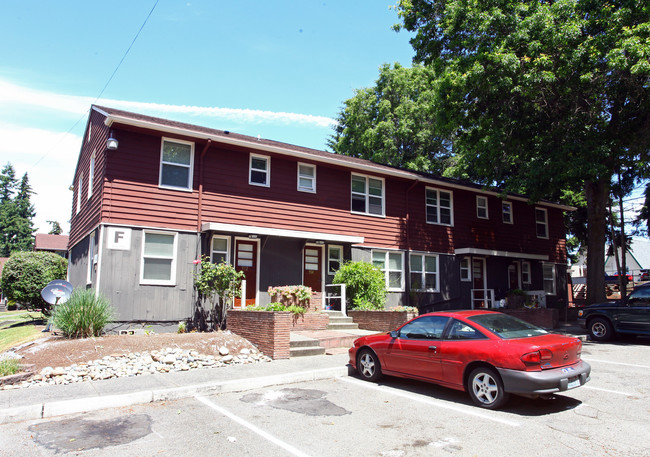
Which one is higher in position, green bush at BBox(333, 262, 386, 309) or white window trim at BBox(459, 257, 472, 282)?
white window trim at BBox(459, 257, 472, 282)

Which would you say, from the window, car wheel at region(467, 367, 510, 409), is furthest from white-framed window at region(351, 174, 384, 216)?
car wheel at region(467, 367, 510, 409)

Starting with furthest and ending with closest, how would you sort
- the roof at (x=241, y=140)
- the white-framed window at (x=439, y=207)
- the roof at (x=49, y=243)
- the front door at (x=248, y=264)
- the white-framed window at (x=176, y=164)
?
1. the roof at (x=49, y=243)
2. the white-framed window at (x=439, y=207)
3. the front door at (x=248, y=264)
4. the white-framed window at (x=176, y=164)
5. the roof at (x=241, y=140)

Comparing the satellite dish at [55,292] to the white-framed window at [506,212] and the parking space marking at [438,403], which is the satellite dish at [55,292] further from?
the white-framed window at [506,212]

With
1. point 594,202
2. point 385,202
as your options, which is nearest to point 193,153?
point 385,202

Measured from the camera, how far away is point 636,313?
13453 millimetres

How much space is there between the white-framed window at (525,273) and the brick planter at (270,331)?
16218 millimetres

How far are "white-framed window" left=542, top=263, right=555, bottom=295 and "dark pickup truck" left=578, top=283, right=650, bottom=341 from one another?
378 inches

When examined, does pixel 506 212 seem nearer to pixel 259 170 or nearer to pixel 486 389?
pixel 259 170

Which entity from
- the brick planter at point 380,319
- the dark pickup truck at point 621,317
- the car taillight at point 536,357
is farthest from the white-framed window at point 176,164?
the dark pickup truck at point 621,317

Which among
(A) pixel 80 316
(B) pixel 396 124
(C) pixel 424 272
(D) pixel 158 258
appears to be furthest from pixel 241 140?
(B) pixel 396 124

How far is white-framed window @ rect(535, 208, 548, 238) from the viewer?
2408 centimetres

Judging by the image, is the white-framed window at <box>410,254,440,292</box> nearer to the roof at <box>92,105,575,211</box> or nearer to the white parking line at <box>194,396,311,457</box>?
the roof at <box>92,105,575,211</box>

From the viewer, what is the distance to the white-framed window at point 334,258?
54.3 ft

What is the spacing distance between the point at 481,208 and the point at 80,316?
57.8 feet
